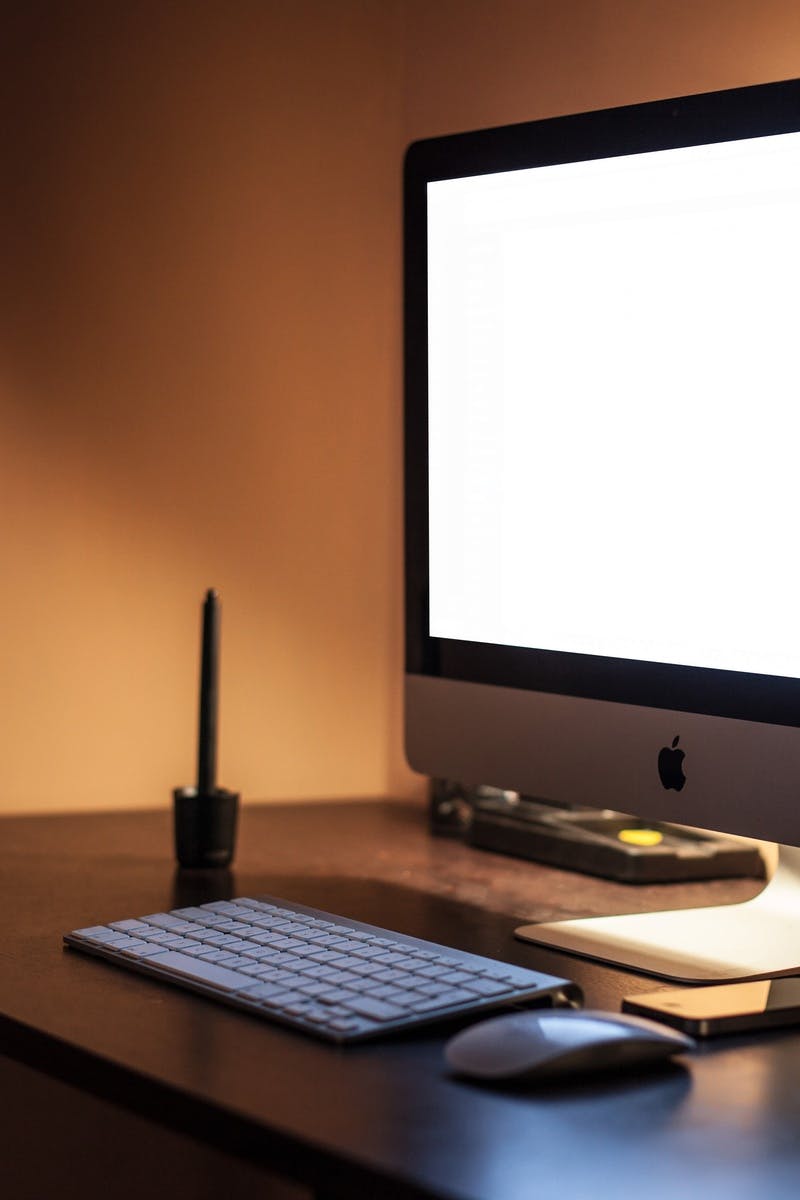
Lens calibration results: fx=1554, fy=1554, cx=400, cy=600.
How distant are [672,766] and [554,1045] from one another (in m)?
0.37

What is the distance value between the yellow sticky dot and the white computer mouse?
608mm

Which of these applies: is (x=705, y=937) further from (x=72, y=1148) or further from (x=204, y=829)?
(x=72, y=1148)

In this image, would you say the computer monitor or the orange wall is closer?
the computer monitor

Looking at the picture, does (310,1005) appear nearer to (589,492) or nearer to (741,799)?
(741,799)

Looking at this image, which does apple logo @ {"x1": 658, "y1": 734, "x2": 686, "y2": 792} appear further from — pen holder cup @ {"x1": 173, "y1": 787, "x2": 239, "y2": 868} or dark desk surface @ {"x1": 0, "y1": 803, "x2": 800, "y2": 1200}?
pen holder cup @ {"x1": 173, "y1": 787, "x2": 239, "y2": 868}

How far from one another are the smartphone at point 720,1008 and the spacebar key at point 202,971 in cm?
23

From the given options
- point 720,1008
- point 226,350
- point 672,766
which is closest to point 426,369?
point 672,766

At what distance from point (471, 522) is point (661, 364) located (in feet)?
0.78

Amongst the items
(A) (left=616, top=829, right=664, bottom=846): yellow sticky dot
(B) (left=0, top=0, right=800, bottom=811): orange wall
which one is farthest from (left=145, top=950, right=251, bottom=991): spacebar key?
(B) (left=0, top=0, right=800, bottom=811): orange wall

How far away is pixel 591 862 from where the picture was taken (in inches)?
55.9

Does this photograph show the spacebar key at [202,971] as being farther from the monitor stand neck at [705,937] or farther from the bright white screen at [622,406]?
the bright white screen at [622,406]

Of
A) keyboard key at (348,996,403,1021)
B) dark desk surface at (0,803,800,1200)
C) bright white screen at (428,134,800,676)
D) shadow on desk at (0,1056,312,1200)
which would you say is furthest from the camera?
shadow on desk at (0,1056,312,1200)

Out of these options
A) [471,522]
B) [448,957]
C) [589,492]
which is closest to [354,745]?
[471,522]

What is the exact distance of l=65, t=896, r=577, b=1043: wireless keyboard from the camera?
0.87 m
